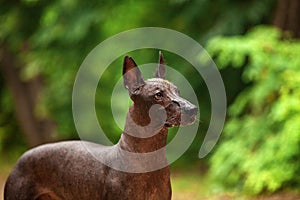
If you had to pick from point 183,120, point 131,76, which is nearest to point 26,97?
point 131,76

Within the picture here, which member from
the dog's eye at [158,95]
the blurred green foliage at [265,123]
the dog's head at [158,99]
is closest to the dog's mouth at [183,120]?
the dog's head at [158,99]

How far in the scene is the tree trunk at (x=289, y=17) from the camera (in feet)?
24.8

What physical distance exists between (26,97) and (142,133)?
8158 mm

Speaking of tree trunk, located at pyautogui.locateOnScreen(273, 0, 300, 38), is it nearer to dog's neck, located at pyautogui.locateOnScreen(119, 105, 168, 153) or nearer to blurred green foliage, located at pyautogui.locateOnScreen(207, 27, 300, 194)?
blurred green foliage, located at pyautogui.locateOnScreen(207, 27, 300, 194)

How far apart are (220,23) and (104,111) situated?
293 centimetres

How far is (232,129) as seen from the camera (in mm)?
7371

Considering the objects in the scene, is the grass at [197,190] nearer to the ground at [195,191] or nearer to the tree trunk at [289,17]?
the ground at [195,191]

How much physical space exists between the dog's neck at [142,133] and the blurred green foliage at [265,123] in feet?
10.1

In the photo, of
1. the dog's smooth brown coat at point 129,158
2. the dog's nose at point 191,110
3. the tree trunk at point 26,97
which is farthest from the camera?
the tree trunk at point 26,97

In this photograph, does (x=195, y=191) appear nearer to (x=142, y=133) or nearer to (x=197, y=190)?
(x=197, y=190)

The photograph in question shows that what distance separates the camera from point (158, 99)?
11.1 feet

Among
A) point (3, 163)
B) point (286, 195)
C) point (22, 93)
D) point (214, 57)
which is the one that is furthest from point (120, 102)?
point (3, 163)

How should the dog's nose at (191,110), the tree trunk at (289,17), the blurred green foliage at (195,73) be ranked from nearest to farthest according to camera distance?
1. the dog's nose at (191,110)
2. the blurred green foliage at (195,73)
3. the tree trunk at (289,17)

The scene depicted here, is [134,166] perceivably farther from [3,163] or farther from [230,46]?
[3,163]
